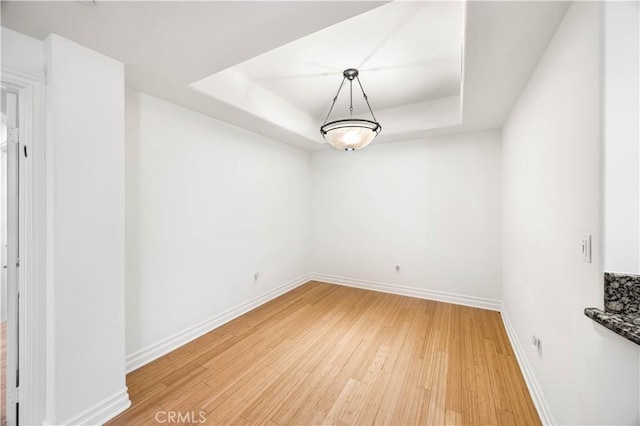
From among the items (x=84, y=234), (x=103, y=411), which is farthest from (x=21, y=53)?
(x=103, y=411)

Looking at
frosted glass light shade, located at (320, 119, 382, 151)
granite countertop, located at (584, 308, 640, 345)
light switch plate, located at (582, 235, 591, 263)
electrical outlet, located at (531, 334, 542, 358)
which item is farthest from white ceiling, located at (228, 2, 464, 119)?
electrical outlet, located at (531, 334, 542, 358)

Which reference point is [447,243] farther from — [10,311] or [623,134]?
[10,311]

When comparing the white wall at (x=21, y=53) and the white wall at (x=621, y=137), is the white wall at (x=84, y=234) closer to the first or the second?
the white wall at (x=21, y=53)

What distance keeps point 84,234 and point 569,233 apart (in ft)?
9.25

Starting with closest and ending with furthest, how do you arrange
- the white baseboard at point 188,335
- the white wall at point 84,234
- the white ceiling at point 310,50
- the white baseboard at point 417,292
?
the white ceiling at point 310,50 < the white wall at point 84,234 < the white baseboard at point 188,335 < the white baseboard at point 417,292

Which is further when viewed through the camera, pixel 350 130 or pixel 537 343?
pixel 350 130

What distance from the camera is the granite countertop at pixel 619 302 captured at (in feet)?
3.03

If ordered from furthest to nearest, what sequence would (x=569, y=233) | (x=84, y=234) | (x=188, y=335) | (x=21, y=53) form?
(x=188, y=335), (x=84, y=234), (x=21, y=53), (x=569, y=233)

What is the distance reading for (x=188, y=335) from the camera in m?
2.68

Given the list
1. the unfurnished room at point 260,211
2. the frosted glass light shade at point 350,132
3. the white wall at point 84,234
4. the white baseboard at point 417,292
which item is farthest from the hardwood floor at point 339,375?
the frosted glass light shade at point 350,132

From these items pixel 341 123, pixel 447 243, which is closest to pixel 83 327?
pixel 341 123

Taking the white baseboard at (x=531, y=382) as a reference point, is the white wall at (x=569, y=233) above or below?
above

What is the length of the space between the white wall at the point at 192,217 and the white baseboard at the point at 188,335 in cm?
4

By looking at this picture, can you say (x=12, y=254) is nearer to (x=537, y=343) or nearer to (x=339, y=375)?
(x=339, y=375)
